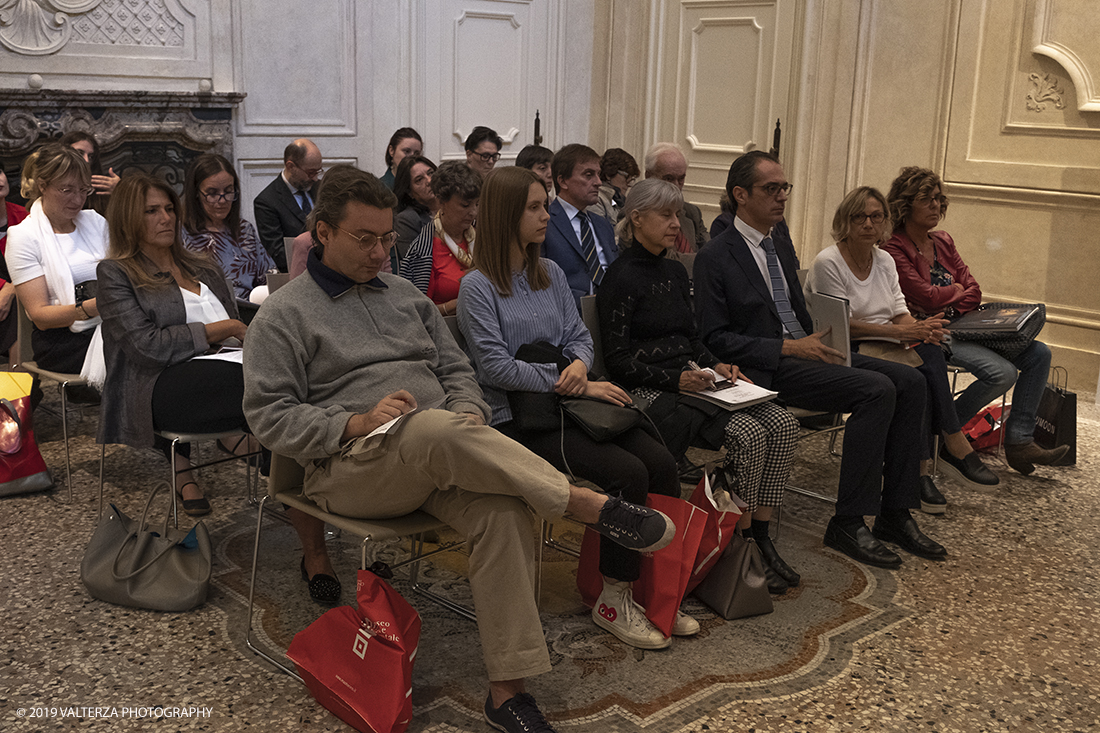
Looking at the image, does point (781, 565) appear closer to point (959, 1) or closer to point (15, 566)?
Result: point (15, 566)

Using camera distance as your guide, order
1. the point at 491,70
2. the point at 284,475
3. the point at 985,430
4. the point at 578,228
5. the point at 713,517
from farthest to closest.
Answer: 1. the point at 491,70
2. the point at 985,430
3. the point at 578,228
4. the point at 713,517
5. the point at 284,475

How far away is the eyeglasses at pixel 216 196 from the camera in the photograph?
4.12 m

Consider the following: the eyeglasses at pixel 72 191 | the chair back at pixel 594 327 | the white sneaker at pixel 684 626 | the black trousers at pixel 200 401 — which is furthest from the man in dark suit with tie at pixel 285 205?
the white sneaker at pixel 684 626

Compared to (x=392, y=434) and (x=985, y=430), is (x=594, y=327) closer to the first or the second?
(x=392, y=434)

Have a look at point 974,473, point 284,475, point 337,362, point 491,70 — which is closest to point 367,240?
point 337,362

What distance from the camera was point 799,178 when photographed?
696 cm

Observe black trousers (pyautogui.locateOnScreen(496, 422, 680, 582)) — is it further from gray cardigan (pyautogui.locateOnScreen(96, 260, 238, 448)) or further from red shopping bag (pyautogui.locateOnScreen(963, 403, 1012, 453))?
red shopping bag (pyautogui.locateOnScreen(963, 403, 1012, 453))

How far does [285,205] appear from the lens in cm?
548

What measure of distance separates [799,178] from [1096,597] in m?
4.23

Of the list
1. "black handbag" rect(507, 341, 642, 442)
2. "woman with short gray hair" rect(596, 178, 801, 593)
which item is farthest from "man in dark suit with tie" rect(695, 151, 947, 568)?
"black handbag" rect(507, 341, 642, 442)

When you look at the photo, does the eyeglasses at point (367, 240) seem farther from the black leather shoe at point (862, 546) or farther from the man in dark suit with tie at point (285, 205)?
the man in dark suit with tie at point (285, 205)

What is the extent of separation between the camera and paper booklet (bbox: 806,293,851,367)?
357 cm

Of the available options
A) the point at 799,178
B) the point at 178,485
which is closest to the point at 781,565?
the point at 178,485

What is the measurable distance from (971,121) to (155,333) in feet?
16.3
